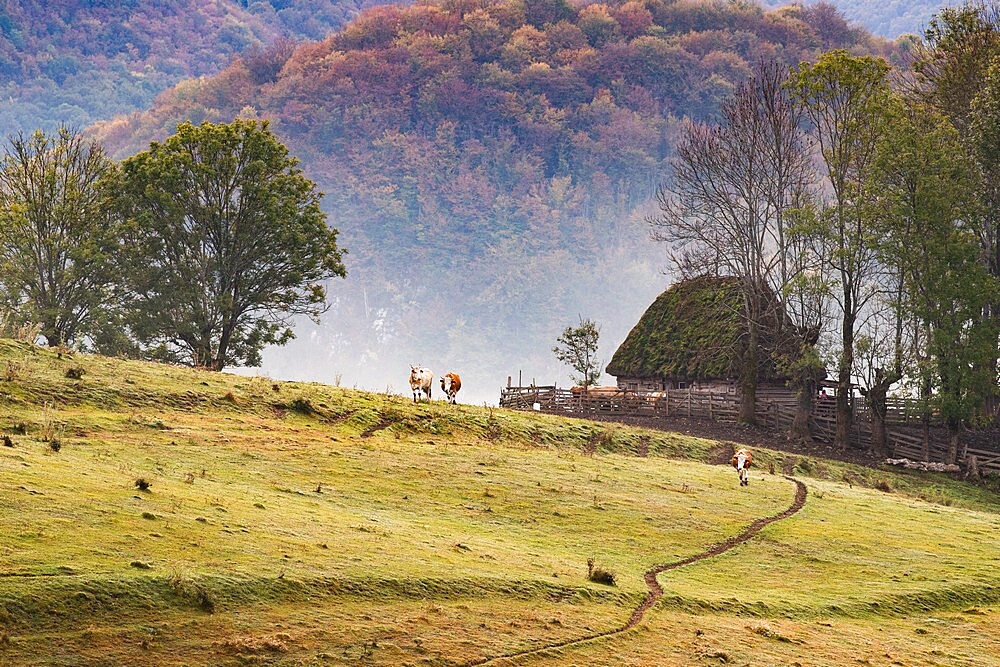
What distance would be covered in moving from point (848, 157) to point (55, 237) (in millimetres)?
38479

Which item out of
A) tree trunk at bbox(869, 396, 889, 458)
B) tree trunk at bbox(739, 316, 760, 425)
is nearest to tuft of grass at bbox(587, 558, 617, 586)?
tree trunk at bbox(869, 396, 889, 458)

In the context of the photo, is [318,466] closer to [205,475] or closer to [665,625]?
[205,475]

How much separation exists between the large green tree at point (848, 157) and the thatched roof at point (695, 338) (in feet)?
18.7

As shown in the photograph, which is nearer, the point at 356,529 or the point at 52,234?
the point at 356,529

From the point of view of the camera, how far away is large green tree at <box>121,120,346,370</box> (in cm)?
5581

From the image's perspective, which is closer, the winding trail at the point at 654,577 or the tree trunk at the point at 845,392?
the winding trail at the point at 654,577

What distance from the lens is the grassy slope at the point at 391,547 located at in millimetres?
13352

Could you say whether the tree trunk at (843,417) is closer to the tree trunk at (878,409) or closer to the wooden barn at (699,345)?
the tree trunk at (878,409)

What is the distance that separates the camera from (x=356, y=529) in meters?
18.9

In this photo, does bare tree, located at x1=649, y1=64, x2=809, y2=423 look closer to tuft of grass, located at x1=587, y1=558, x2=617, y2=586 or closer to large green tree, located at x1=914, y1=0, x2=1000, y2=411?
large green tree, located at x1=914, y1=0, x2=1000, y2=411

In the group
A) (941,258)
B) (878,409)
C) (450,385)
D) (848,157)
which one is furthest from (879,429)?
(450,385)

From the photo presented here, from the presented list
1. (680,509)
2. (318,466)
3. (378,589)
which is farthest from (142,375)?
(378,589)

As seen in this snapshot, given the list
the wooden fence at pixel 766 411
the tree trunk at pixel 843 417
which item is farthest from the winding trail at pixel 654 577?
the wooden fence at pixel 766 411

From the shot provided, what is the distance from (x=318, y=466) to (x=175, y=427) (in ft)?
15.8
